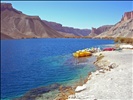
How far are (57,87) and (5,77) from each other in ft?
32.2

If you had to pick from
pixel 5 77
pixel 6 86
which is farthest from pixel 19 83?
pixel 5 77

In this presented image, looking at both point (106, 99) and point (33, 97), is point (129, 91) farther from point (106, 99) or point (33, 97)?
point (33, 97)

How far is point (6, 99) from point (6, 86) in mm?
4648

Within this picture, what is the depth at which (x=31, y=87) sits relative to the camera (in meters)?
23.6

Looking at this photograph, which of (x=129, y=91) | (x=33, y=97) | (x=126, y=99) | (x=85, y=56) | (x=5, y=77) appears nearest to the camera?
(x=126, y=99)

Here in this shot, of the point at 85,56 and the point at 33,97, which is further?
the point at 85,56

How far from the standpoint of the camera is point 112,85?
17.7 metres

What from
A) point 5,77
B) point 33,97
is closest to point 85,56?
point 5,77

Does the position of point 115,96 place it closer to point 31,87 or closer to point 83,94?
point 83,94

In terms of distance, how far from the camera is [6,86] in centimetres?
2461

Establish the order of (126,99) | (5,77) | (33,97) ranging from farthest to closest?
(5,77) → (33,97) → (126,99)

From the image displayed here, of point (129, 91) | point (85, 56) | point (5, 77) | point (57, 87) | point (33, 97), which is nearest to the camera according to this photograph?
point (129, 91)

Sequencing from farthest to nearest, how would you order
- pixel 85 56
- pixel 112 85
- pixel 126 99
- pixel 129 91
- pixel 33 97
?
pixel 85 56 → pixel 33 97 → pixel 112 85 → pixel 129 91 → pixel 126 99

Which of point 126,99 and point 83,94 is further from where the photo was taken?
point 83,94
